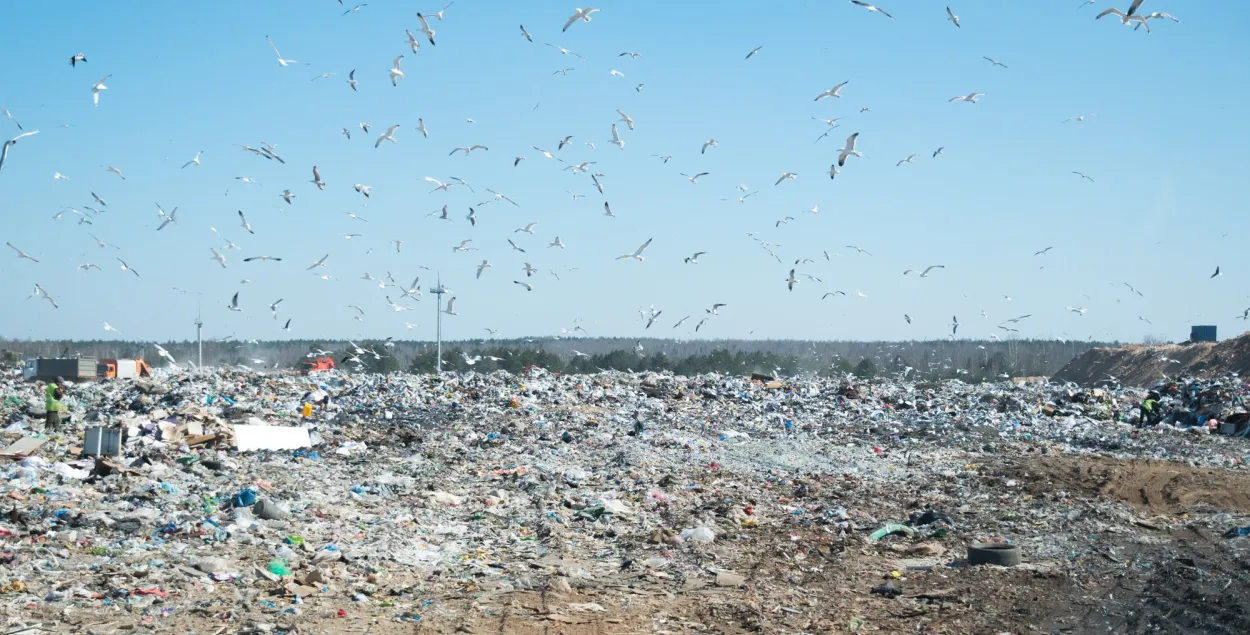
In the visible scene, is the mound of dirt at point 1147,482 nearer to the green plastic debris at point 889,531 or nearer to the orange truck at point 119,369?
the green plastic debris at point 889,531

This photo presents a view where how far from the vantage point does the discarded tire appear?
6203 millimetres

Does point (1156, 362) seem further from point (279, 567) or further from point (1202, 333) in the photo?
point (279, 567)

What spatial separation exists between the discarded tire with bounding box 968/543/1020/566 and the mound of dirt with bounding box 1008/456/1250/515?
2868 millimetres

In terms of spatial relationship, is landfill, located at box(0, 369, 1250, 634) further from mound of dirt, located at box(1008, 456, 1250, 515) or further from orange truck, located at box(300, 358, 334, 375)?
orange truck, located at box(300, 358, 334, 375)

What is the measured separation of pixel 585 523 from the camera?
7387 millimetres

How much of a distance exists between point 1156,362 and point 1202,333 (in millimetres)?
3003

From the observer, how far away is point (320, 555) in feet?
19.3

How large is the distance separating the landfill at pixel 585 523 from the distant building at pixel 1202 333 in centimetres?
2738

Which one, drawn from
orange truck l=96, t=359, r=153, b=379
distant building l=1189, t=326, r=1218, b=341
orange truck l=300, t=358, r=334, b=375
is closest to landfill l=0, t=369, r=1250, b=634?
orange truck l=96, t=359, r=153, b=379

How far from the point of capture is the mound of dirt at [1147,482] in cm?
869

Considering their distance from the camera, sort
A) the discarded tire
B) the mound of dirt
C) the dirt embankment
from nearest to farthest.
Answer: the discarded tire
the mound of dirt
the dirt embankment

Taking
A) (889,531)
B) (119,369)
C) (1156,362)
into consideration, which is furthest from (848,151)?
(1156,362)

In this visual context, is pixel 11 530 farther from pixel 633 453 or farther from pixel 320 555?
pixel 633 453

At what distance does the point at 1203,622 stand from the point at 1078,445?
9483mm
